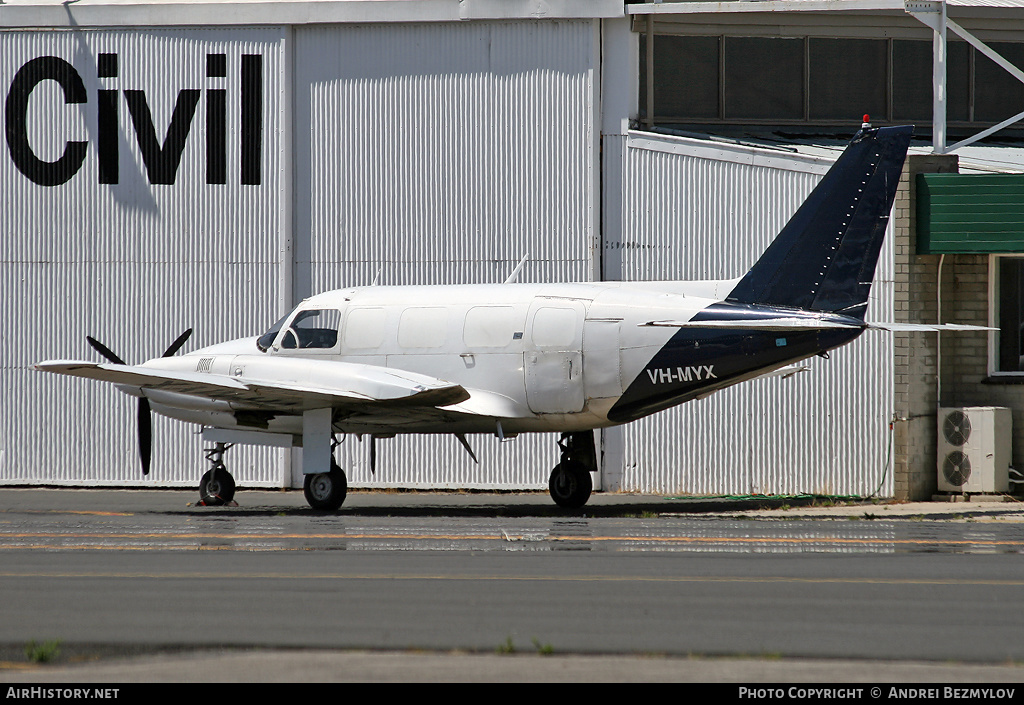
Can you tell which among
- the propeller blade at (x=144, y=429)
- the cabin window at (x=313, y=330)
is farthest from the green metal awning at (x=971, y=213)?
the propeller blade at (x=144, y=429)

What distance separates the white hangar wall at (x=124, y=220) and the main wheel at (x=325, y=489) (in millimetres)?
5870

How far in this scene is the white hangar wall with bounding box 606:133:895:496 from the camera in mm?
20812

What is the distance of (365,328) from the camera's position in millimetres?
18344

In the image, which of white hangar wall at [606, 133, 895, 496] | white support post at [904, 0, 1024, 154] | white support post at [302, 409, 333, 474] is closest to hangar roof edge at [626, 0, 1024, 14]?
white support post at [904, 0, 1024, 154]

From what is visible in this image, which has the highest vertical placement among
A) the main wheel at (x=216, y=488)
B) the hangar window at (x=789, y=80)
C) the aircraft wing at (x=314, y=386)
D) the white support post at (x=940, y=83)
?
the hangar window at (x=789, y=80)

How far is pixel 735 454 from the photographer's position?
845 inches

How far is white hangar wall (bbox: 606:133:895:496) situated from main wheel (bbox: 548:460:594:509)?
147 inches

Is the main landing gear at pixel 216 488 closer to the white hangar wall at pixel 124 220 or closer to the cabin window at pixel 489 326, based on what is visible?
the white hangar wall at pixel 124 220

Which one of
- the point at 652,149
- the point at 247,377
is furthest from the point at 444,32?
the point at 247,377

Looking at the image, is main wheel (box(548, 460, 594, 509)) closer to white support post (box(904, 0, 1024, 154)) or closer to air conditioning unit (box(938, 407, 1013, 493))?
air conditioning unit (box(938, 407, 1013, 493))

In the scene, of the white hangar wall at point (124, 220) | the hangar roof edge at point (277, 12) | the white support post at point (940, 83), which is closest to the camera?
the white support post at point (940, 83)

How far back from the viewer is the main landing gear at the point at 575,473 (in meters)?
18.4

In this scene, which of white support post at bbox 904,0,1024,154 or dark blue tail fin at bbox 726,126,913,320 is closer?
dark blue tail fin at bbox 726,126,913,320
